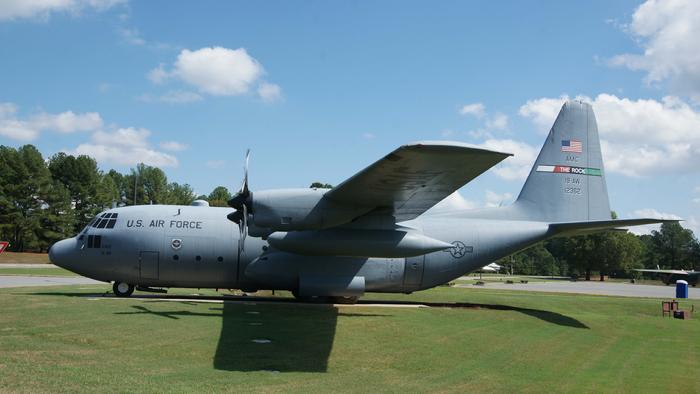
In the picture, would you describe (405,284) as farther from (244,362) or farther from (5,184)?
(5,184)

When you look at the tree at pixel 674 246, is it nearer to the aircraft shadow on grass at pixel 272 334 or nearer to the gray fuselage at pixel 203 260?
the gray fuselage at pixel 203 260

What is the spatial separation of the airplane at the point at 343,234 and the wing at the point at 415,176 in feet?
0.32

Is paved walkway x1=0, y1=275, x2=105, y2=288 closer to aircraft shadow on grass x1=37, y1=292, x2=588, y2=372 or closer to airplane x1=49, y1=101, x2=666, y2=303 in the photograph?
airplane x1=49, y1=101, x2=666, y2=303

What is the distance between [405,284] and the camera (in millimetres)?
19969

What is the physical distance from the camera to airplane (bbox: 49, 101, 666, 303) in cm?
1413

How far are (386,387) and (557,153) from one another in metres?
15.1

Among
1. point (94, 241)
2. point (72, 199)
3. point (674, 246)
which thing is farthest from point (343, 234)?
point (674, 246)

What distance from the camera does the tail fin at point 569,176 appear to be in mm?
21234

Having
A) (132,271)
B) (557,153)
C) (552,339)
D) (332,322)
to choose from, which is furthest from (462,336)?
(132,271)

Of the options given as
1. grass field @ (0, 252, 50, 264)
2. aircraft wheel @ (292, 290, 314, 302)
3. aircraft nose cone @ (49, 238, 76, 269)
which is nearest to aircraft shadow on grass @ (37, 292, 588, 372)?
aircraft wheel @ (292, 290, 314, 302)

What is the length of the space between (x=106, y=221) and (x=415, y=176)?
12.8 m

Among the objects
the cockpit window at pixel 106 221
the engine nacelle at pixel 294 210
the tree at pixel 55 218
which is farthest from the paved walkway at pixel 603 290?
the tree at pixel 55 218

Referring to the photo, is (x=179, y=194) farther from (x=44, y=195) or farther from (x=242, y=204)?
(x=242, y=204)

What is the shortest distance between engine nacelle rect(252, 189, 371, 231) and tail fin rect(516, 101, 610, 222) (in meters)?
10.2
